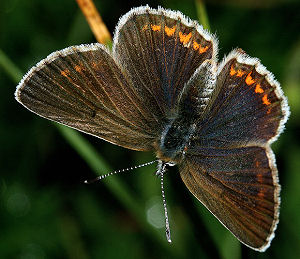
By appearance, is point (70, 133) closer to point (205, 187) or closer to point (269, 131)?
point (205, 187)

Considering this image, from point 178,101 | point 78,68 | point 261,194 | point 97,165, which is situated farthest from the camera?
point 178,101

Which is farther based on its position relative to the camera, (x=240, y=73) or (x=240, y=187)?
(x=240, y=73)

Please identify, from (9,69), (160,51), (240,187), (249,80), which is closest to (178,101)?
(160,51)

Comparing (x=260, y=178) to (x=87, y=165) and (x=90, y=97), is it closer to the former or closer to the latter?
(x=90, y=97)

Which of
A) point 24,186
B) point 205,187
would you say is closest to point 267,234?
point 205,187

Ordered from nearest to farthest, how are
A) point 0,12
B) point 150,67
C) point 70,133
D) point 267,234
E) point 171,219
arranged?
point 267,234 < point 70,133 < point 150,67 < point 171,219 < point 0,12

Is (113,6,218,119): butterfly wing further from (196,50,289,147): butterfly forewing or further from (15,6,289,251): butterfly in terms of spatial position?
(196,50,289,147): butterfly forewing
